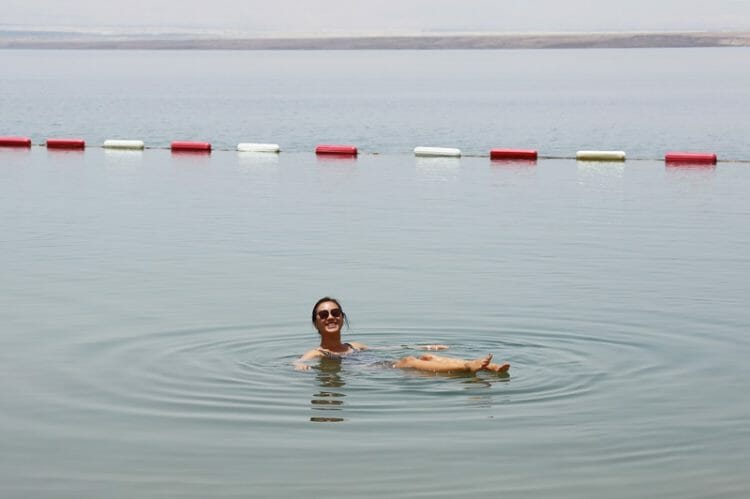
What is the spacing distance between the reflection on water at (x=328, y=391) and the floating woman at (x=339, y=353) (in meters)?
0.11

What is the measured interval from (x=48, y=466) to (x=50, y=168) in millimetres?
31804

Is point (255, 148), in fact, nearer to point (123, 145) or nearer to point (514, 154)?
point (123, 145)

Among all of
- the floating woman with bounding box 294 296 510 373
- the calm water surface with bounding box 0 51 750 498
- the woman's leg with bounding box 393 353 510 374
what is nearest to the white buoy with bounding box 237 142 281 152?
the calm water surface with bounding box 0 51 750 498

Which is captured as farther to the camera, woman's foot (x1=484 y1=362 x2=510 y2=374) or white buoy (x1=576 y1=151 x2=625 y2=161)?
white buoy (x1=576 y1=151 x2=625 y2=161)

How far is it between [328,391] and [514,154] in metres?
33.2

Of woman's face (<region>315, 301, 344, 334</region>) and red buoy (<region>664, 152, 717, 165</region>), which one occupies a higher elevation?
red buoy (<region>664, 152, 717, 165</region>)

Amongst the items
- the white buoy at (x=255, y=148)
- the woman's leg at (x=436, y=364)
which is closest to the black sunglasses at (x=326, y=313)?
the woman's leg at (x=436, y=364)

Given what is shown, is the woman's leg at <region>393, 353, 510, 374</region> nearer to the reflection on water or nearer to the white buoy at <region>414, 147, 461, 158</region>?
the reflection on water

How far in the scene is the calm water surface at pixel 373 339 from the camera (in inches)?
465

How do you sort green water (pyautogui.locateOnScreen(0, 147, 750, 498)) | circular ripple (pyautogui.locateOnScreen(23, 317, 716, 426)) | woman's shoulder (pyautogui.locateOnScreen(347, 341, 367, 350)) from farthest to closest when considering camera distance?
woman's shoulder (pyautogui.locateOnScreen(347, 341, 367, 350)) → circular ripple (pyautogui.locateOnScreen(23, 317, 716, 426)) → green water (pyautogui.locateOnScreen(0, 147, 750, 498))

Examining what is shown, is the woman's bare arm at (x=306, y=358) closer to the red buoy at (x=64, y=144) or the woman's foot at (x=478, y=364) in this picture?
the woman's foot at (x=478, y=364)

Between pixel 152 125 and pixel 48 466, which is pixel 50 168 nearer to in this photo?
pixel 48 466

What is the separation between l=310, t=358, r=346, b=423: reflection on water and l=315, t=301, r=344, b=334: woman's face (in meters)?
0.33

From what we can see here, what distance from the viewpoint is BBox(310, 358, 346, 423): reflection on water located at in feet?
44.0
